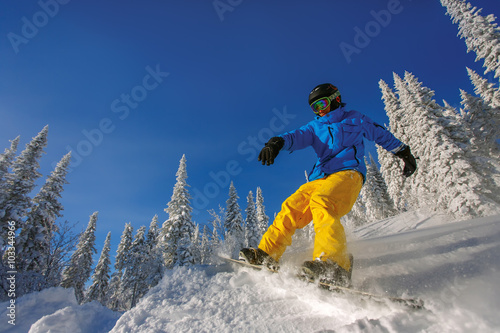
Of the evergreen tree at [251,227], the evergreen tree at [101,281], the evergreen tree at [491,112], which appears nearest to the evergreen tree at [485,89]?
the evergreen tree at [491,112]

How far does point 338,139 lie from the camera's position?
3039 millimetres

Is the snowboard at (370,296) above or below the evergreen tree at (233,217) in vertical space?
below

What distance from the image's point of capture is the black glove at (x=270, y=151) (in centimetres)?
283

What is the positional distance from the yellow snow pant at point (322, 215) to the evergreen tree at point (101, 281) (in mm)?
37942

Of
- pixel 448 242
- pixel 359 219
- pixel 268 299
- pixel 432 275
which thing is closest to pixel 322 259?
pixel 268 299

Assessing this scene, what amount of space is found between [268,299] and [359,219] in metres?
34.6

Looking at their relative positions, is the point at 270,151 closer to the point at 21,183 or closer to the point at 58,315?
the point at 58,315

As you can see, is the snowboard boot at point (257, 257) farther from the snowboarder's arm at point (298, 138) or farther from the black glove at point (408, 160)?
the black glove at point (408, 160)

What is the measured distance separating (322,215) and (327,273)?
65 cm

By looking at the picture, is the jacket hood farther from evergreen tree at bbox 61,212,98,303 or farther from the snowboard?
evergreen tree at bbox 61,212,98,303

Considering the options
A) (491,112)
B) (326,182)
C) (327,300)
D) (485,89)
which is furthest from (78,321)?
(485,89)

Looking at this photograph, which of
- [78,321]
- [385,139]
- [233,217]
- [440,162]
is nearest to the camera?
[78,321]

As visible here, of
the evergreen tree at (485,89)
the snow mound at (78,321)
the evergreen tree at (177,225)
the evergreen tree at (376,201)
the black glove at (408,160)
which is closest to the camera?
the snow mound at (78,321)

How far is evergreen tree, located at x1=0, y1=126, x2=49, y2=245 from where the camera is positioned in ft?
49.6
